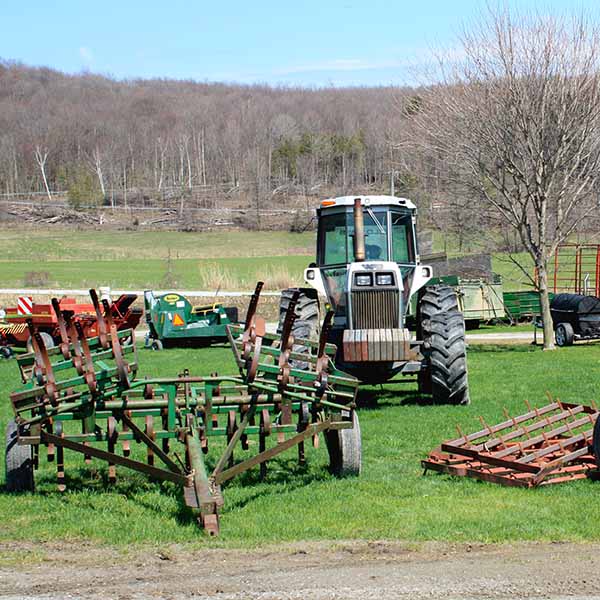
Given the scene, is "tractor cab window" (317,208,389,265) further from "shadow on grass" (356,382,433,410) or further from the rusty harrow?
the rusty harrow

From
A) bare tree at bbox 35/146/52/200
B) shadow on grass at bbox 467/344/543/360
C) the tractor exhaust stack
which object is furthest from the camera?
bare tree at bbox 35/146/52/200

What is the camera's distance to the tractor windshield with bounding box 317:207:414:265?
45.2 feet

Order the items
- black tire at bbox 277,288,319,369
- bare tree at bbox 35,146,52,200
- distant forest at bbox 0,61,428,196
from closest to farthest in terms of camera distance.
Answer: black tire at bbox 277,288,319,369 < distant forest at bbox 0,61,428,196 < bare tree at bbox 35,146,52,200

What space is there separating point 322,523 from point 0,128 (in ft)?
491

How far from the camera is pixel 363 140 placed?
12456 centimetres

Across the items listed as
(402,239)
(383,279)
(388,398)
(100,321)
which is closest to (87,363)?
(100,321)

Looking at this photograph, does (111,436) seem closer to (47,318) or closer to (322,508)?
(322,508)

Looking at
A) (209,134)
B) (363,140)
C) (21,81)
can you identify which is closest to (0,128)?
Answer: (209,134)

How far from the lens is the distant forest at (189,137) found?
121m

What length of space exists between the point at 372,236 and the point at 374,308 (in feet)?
4.60

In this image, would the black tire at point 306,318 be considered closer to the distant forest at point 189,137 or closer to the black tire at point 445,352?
the black tire at point 445,352

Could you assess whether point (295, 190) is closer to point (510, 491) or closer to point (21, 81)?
point (21, 81)

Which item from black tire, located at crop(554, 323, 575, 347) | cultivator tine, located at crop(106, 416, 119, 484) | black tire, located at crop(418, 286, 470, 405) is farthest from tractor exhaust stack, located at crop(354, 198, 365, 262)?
black tire, located at crop(554, 323, 575, 347)

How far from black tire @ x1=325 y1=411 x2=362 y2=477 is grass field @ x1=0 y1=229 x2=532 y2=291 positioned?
21205 mm
